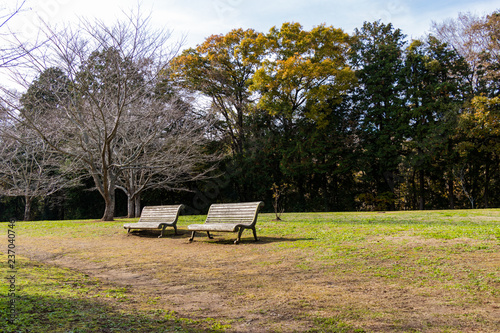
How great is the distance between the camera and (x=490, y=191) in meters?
24.0

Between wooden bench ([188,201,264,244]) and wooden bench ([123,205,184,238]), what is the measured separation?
1037 mm

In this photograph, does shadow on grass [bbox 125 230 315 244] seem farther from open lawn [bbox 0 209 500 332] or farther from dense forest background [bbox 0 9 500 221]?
dense forest background [bbox 0 9 500 221]

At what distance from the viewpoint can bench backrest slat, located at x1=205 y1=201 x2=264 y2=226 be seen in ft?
25.5

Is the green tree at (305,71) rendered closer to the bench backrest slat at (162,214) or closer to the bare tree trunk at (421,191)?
the bare tree trunk at (421,191)

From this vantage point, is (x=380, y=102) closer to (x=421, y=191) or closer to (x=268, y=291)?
(x=421, y=191)

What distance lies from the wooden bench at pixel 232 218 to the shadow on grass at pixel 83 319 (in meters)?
3.87

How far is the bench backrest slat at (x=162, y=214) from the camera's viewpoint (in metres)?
9.28

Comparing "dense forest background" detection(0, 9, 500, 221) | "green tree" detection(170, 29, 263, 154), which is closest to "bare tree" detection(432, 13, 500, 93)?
"dense forest background" detection(0, 9, 500, 221)

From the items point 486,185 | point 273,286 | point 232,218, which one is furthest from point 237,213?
point 486,185

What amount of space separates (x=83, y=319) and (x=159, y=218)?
6.63 m

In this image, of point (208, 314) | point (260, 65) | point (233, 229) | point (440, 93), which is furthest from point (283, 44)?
point (208, 314)

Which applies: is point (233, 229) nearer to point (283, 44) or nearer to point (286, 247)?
point (286, 247)

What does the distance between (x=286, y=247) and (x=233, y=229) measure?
1.13m

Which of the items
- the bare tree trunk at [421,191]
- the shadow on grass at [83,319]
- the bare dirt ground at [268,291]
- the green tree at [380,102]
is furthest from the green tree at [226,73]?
the shadow on grass at [83,319]
